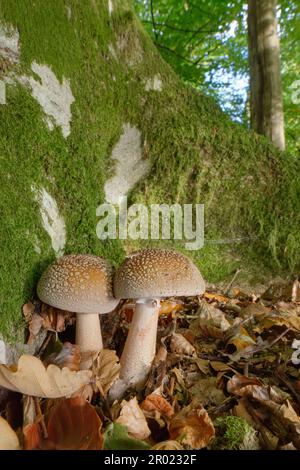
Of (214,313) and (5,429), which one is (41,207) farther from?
(214,313)

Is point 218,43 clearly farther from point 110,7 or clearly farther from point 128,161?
point 128,161

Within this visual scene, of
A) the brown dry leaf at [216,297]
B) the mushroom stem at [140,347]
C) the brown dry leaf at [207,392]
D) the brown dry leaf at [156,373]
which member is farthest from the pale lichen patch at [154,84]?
the brown dry leaf at [207,392]

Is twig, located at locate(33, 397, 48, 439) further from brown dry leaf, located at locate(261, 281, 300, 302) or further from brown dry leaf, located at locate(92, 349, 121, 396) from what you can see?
brown dry leaf, located at locate(261, 281, 300, 302)

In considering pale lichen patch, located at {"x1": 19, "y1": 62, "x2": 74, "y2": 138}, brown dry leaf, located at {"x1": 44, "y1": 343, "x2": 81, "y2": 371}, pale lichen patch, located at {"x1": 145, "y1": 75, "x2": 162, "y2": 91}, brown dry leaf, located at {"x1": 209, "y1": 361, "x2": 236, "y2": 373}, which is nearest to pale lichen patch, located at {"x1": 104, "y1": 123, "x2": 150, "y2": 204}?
pale lichen patch, located at {"x1": 145, "y1": 75, "x2": 162, "y2": 91}

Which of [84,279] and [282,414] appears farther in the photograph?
[84,279]
